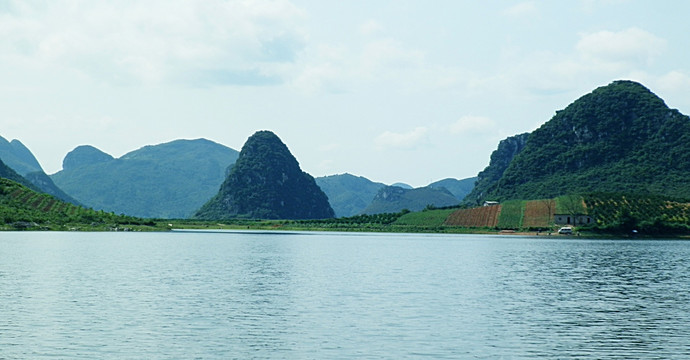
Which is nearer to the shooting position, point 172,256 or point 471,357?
point 471,357

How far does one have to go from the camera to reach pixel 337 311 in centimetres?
5012

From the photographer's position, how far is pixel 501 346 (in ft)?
125

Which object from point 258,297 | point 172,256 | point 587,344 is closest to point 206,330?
point 258,297

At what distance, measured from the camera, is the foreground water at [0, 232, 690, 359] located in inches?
1463

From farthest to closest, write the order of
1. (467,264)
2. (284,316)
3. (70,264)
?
(467,264)
(70,264)
(284,316)

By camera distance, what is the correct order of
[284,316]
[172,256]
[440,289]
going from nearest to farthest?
[284,316] < [440,289] < [172,256]

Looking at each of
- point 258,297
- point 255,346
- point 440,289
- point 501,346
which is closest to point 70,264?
point 258,297

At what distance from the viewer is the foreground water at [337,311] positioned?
122ft

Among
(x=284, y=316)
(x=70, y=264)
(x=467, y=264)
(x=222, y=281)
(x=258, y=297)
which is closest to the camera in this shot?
(x=284, y=316)

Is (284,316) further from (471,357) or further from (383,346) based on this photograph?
(471,357)

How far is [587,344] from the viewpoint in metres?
39.1

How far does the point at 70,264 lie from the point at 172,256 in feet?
71.2

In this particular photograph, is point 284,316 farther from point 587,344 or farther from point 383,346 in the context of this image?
point 587,344

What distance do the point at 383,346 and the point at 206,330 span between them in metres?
11.2
